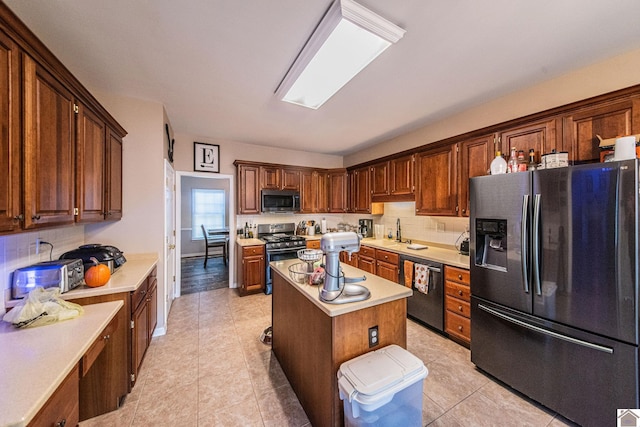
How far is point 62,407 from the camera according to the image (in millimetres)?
954

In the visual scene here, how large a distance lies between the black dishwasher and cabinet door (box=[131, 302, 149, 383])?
2.86 meters

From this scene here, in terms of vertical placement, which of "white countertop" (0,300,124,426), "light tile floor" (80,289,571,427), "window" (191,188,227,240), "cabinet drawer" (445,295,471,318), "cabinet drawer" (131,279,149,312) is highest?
"window" (191,188,227,240)

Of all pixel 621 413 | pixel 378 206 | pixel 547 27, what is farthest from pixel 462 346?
pixel 547 27

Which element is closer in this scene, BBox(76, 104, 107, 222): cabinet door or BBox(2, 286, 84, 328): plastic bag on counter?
BBox(2, 286, 84, 328): plastic bag on counter

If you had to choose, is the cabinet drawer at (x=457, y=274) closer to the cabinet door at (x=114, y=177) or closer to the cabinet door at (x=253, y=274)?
the cabinet door at (x=253, y=274)

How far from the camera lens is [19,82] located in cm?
112

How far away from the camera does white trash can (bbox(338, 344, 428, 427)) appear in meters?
1.13

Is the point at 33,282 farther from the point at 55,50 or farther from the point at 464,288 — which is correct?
the point at 464,288

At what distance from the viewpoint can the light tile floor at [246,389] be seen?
64.7 inches

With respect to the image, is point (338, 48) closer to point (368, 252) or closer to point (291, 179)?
point (368, 252)

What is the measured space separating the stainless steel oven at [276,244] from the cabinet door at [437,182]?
2122 millimetres

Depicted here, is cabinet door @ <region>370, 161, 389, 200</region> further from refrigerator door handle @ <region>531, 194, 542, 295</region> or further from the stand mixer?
the stand mixer

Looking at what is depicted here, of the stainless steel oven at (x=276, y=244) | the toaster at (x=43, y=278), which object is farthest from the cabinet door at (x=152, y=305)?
the stainless steel oven at (x=276, y=244)

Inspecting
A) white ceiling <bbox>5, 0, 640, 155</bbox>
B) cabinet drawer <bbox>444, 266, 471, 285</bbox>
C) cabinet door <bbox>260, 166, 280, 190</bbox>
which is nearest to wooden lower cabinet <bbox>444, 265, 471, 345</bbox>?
cabinet drawer <bbox>444, 266, 471, 285</bbox>
